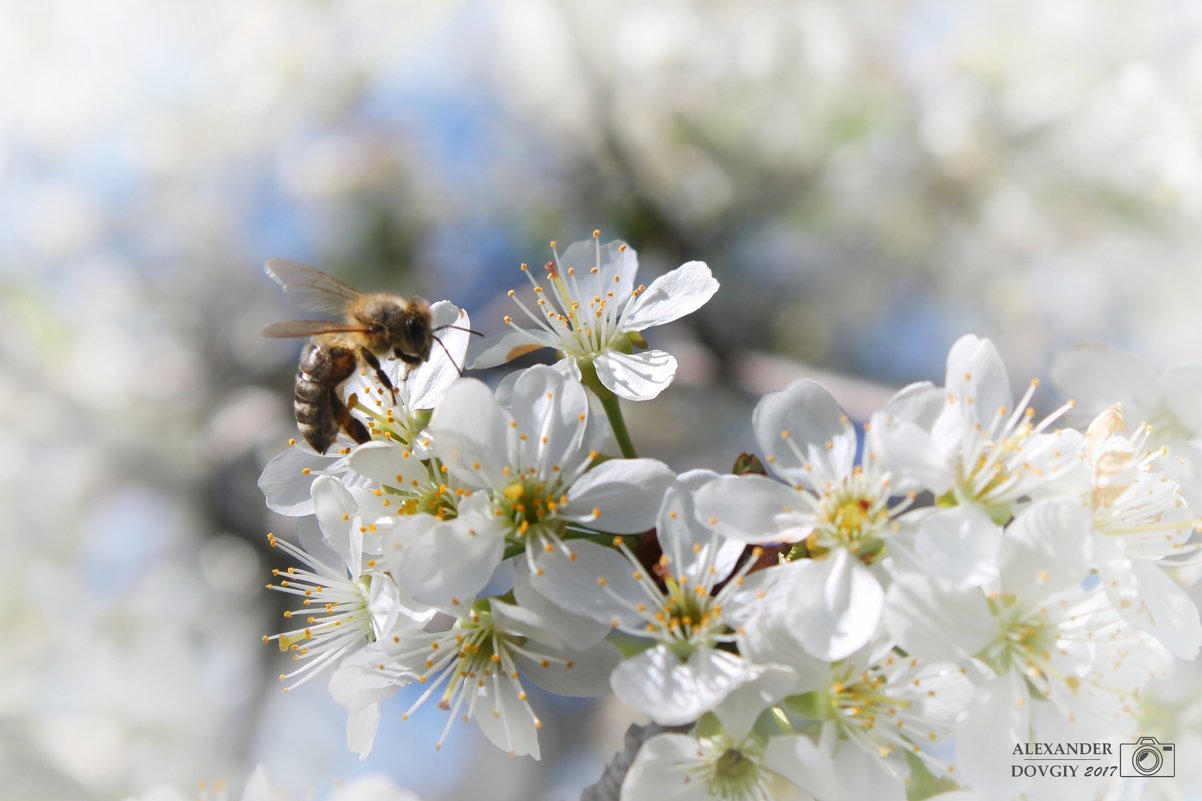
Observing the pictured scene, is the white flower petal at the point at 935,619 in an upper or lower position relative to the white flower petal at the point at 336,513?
upper

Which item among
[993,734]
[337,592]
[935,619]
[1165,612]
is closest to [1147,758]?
[1165,612]

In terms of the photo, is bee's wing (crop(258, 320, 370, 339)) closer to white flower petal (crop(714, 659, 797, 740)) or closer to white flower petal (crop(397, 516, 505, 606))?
white flower petal (crop(397, 516, 505, 606))

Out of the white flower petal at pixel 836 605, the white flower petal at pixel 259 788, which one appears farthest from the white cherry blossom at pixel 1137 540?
the white flower petal at pixel 259 788

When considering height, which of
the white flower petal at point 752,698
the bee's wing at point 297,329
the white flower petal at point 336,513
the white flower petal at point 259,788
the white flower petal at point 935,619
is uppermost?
the bee's wing at point 297,329

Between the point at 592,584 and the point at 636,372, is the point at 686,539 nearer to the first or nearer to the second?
the point at 592,584

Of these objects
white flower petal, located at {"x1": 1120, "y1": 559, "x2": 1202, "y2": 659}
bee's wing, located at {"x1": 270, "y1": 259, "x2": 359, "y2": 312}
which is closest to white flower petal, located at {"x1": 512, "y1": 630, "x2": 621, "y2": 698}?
white flower petal, located at {"x1": 1120, "y1": 559, "x2": 1202, "y2": 659}

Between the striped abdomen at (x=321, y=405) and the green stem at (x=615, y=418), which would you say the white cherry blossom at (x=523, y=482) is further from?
the striped abdomen at (x=321, y=405)
